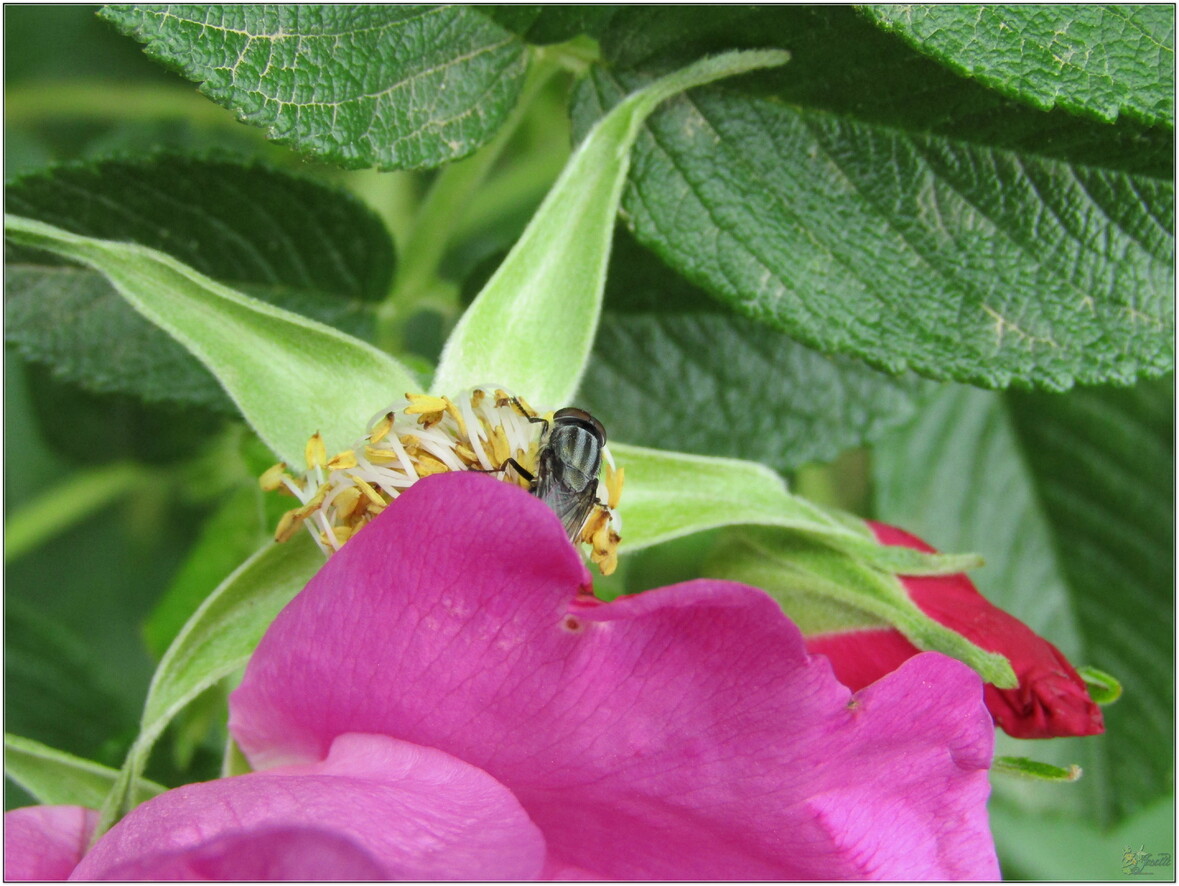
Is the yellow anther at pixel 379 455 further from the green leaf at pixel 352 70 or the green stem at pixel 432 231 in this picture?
the green stem at pixel 432 231

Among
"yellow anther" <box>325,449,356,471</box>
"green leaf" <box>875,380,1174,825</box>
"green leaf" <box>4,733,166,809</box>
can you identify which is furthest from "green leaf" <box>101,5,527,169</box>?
"green leaf" <box>875,380,1174,825</box>

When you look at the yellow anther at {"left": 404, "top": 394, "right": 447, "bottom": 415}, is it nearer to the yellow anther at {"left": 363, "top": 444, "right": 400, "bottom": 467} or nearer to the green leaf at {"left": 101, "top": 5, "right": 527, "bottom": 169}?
the yellow anther at {"left": 363, "top": 444, "right": 400, "bottom": 467}

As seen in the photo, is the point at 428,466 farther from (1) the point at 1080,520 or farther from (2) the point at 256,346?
(1) the point at 1080,520

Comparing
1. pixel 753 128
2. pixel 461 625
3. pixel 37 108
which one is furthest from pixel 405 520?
pixel 37 108

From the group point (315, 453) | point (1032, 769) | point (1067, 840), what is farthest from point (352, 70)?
point (1067, 840)

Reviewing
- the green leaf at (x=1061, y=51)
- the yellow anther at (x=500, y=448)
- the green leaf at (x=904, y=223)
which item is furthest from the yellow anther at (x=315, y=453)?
the green leaf at (x=1061, y=51)

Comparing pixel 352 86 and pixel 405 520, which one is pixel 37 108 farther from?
pixel 405 520
